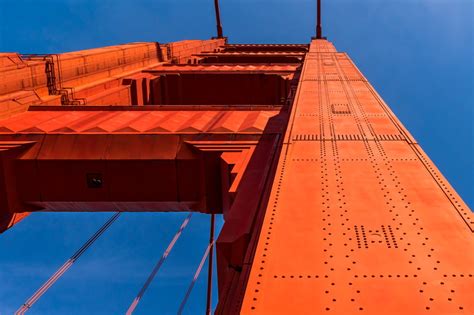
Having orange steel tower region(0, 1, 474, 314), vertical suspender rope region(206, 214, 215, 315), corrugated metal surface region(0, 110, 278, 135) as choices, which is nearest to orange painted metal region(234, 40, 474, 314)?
orange steel tower region(0, 1, 474, 314)

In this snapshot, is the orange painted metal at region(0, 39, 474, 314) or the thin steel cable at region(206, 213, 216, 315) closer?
the orange painted metal at region(0, 39, 474, 314)

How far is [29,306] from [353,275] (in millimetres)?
9281

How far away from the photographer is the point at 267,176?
896 centimetres

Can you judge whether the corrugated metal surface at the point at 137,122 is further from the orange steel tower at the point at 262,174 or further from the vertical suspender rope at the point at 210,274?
the vertical suspender rope at the point at 210,274

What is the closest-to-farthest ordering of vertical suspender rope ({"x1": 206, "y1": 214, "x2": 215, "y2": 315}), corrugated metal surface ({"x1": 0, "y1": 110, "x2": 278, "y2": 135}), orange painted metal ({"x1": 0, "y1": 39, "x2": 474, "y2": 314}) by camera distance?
1. orange painted metal ({"x1": 0, "y1": 39, "x2": 474, "y2": 314})
2. corrugated metal surface ({"x1": 0, "y1": 110, "x2": 278, "y2": 135})
3. vertical suspender rope ({"x1": 206, "y1": 214, "x2": 215, "y2": 315})

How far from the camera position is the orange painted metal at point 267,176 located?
171 inches

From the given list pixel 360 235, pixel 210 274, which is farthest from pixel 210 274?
pixel 360 235

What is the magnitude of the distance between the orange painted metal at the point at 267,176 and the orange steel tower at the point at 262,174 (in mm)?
26

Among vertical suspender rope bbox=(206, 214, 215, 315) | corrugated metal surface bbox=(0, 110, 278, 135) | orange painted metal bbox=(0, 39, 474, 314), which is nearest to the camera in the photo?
orange painted metal bbox=(0, 39, 474, 314)

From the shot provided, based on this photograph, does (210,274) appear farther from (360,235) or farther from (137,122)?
(360,235)

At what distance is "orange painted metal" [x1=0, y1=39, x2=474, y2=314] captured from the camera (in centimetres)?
435

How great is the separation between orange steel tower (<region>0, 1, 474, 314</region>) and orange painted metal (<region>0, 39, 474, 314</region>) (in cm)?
3

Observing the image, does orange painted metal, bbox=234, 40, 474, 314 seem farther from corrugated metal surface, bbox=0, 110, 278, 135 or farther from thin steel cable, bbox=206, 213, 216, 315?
thin steel cable, bbox=206, 213, 216, 315

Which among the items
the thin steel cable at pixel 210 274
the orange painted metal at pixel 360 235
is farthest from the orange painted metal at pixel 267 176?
the thin steel cable at pixel 210 274
